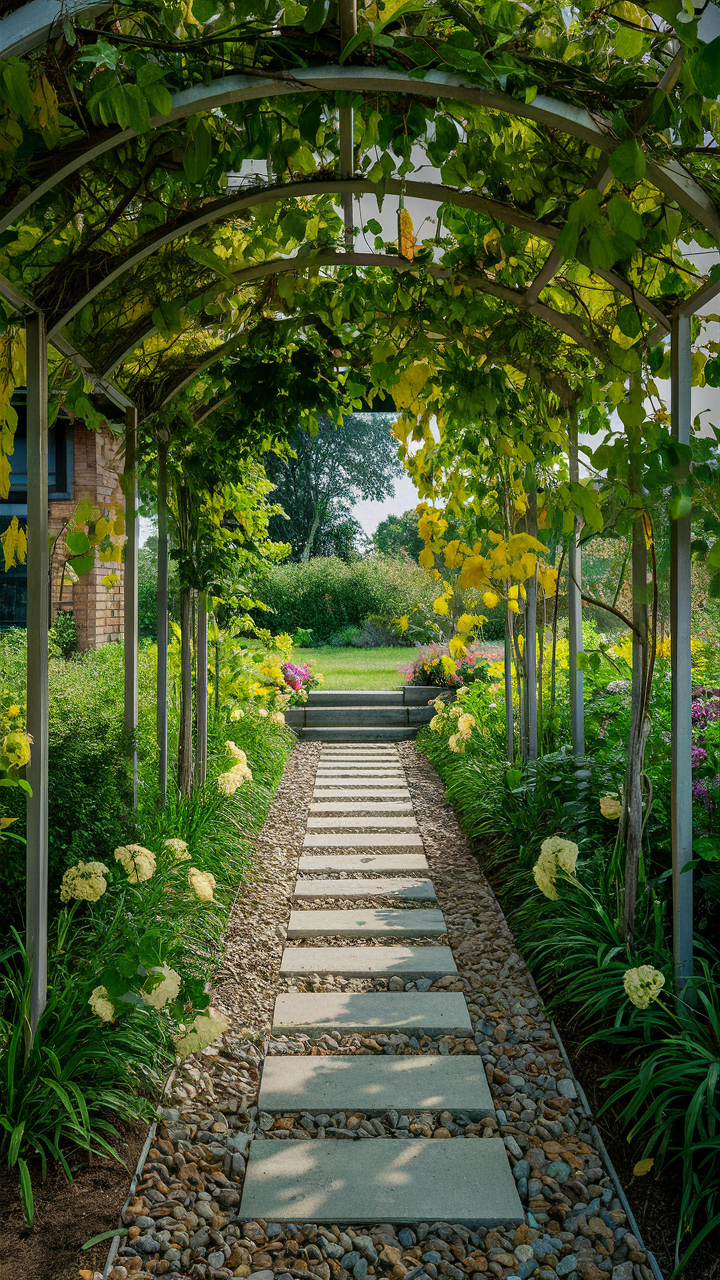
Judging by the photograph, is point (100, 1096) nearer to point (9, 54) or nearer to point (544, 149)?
point (9, 54)

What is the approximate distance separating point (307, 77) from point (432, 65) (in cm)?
25

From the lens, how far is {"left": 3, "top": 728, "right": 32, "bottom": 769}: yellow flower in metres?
2.00

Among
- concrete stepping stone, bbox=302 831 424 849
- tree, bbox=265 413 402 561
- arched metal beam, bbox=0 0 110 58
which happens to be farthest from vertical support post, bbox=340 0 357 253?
tree, bbox=265 413 402 561

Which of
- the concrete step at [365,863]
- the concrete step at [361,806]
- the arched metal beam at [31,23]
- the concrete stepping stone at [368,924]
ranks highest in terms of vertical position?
the arched metal beam at [31,23]

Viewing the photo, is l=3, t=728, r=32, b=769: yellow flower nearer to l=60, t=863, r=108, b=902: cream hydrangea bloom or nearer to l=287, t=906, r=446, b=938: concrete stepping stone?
l=60, t=863, r=108, b=902: cream hydrangea bloom

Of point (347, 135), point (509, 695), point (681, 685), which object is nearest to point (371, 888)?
point (509, 695)

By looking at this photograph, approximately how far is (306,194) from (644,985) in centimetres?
227

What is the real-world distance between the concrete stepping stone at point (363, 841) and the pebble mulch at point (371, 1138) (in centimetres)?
113

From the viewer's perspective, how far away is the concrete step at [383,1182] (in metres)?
1.72

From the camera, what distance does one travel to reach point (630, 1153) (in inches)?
74.8

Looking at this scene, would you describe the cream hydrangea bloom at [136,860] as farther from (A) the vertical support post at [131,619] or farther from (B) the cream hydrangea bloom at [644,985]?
(B) the cream hydrangea bloom at [644,985]

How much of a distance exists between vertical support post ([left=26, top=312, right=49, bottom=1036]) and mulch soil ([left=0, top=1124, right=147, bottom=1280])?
372 millimetres

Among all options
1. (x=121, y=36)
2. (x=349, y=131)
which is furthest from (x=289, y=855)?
(x=121, y=36)

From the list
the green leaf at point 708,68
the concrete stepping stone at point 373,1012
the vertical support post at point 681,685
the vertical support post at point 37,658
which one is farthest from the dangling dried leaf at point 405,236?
the concrete stepping stone at point 373,1012
